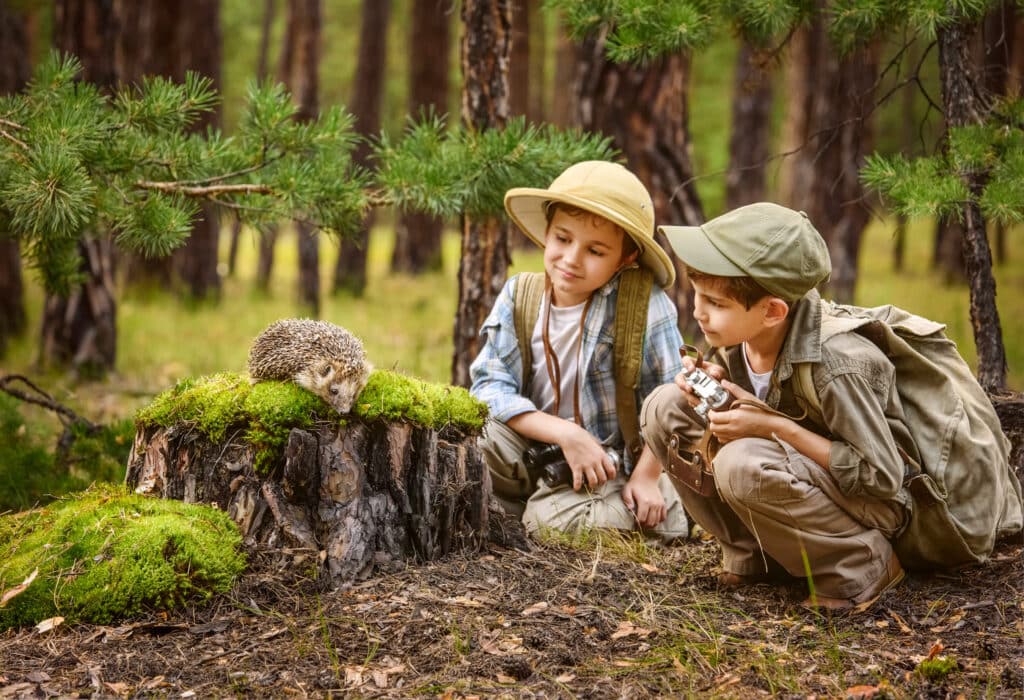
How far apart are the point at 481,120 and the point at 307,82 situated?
23.6 feet

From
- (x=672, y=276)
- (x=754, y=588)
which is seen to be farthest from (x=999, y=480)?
(x=672, y=276)

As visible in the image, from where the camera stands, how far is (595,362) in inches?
179

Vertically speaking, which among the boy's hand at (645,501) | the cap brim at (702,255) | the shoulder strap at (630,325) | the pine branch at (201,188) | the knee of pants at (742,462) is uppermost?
the pine branch at (201,188)

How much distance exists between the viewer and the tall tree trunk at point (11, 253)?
8688 millimetres

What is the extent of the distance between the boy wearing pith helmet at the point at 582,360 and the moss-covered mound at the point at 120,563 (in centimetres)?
147

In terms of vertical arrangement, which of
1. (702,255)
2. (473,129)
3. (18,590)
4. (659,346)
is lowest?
(18,590)

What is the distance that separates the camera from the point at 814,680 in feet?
9.46

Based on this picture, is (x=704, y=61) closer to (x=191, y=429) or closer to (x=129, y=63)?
(x=129, y=63)

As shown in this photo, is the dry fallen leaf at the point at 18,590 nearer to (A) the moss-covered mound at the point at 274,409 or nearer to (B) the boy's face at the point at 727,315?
(A) the moss-covered mound at the point at 274,409

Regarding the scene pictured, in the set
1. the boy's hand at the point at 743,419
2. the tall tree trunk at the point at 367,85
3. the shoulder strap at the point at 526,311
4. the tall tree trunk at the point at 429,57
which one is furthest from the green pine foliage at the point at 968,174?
the tall tree trunk at the point at 429,57

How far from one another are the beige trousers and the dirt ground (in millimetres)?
165

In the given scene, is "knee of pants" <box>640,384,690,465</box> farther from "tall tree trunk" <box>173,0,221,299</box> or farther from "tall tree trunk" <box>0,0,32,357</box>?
"tall tree trunk" <box>173,0,221,299</box>

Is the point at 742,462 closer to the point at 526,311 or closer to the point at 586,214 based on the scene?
the point at 586,214

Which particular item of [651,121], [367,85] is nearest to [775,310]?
[651,121]
